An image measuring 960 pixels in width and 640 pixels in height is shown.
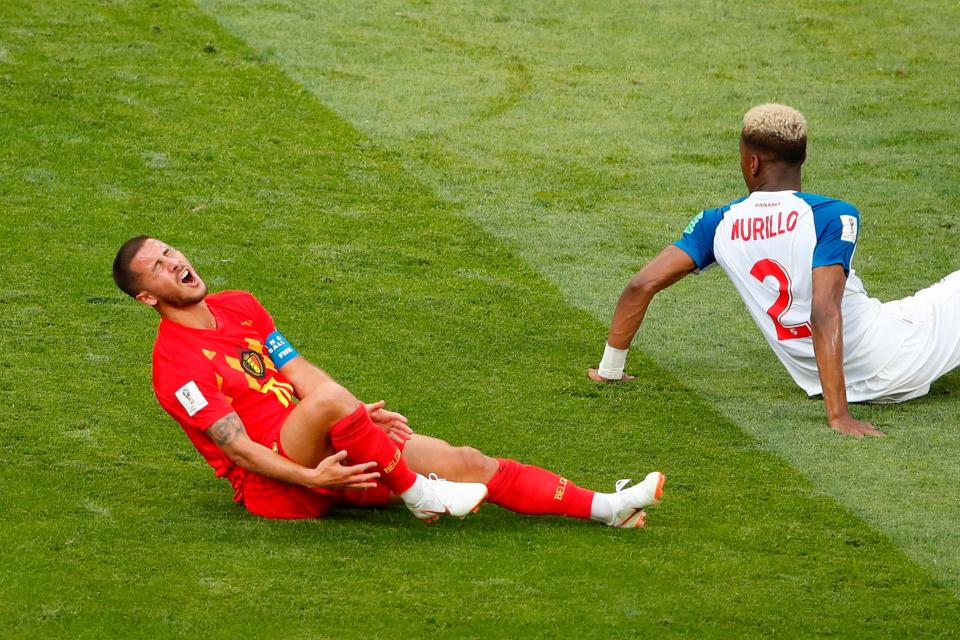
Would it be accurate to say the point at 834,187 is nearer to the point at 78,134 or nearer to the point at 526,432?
the point at 526,432

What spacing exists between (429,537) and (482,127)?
239 inches

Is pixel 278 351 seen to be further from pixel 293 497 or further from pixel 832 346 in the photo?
pixel 832 346

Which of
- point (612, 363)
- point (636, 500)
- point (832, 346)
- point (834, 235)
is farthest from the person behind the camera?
point (612, 363)

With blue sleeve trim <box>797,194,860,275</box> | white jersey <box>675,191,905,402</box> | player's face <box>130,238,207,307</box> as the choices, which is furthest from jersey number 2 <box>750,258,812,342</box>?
player's face <box>130,238,207,307</box>

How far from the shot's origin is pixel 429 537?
502 centimetres

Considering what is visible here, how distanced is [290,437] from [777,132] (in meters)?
2.71

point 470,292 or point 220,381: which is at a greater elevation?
point 220,381

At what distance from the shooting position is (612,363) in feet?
22.3

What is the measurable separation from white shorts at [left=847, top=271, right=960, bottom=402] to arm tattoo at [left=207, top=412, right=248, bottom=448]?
9.81 ft

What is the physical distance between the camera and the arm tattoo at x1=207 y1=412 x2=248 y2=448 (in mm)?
4820

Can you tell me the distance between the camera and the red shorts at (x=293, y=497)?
5059mm

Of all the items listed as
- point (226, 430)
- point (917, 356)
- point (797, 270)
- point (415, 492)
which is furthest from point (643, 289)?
point (226, 430)

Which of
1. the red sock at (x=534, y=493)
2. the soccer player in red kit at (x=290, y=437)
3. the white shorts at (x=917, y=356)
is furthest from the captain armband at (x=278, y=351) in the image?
the white shorts at (x=917, y=356)

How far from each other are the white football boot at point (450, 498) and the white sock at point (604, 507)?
1.38ft
